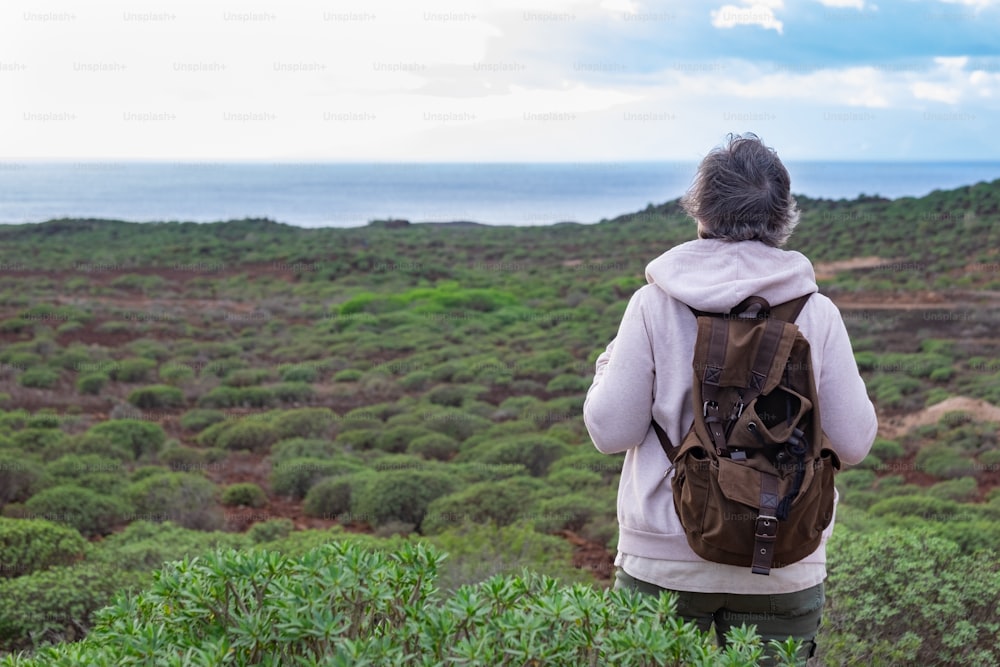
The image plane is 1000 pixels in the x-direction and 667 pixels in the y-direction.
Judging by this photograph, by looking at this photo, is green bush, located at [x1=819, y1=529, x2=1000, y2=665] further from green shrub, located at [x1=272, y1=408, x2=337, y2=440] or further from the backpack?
green shrub, located at [x1=272, y1=408, x2=337, y2=440]

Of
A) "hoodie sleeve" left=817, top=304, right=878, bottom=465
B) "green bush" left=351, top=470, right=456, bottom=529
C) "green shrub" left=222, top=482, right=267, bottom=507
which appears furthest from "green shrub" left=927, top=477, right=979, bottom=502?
"hoodie sleeve" left=817, top=304, right=878, bottom=465

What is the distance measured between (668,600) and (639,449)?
0.36 metres

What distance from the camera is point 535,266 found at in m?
32.8

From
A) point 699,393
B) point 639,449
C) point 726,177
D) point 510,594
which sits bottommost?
point 510,594

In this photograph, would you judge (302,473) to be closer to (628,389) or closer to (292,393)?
(292,393)

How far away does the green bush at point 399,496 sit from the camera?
25.9 feet

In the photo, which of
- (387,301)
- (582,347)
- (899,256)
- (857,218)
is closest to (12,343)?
(387,301)

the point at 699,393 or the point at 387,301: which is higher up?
the point at 699,393

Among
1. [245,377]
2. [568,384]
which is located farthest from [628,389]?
[245,377]

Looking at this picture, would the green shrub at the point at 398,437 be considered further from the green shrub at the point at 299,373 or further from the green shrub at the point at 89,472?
the green shrub at the point at 299,373

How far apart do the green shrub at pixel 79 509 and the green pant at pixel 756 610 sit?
654 centimetres

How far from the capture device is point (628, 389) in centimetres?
214

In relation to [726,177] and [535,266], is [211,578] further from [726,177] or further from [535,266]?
[535,266]

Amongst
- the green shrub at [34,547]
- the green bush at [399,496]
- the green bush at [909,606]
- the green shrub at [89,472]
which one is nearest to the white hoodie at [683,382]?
the green bush at [909,606]
